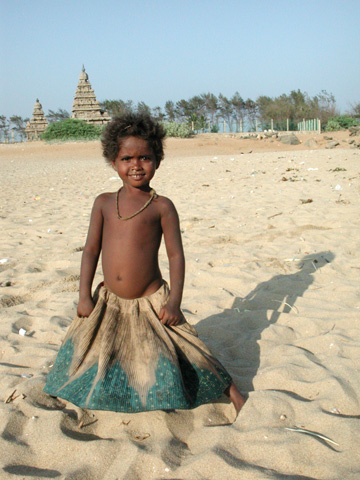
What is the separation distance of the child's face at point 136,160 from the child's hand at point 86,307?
62 cm

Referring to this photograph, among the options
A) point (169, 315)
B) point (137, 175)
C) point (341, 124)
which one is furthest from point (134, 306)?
point (341, 124)

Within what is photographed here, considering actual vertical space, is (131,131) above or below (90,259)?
above

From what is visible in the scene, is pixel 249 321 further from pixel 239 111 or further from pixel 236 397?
pixel 239 111

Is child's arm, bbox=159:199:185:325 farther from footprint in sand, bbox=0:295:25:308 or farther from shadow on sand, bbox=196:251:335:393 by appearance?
footprint in sand, bbox=0:295:25:308

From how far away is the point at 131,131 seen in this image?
7.30 feet

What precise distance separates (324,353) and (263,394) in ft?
1.95

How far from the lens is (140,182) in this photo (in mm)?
2236

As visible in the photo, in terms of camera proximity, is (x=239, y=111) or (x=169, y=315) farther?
(x=239, y=111)

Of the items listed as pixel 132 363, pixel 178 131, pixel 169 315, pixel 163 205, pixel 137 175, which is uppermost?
pixel 178 131

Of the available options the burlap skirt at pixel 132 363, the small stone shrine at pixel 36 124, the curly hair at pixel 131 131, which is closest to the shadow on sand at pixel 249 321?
the burlap skirt at pixel 132 363

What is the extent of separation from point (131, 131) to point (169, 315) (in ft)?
2.99

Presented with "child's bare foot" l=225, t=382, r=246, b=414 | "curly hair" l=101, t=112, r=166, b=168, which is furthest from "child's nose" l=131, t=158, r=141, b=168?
"child's bare foot" l=225, t=382, r=246, b=414

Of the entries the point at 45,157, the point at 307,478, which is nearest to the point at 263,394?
the point at 307,478

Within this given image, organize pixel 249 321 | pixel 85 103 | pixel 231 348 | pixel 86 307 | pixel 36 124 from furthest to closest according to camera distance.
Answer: pixel 36 124
pixel 85 103
pixel 249 321
pixel 231 348
pixel 86 307
